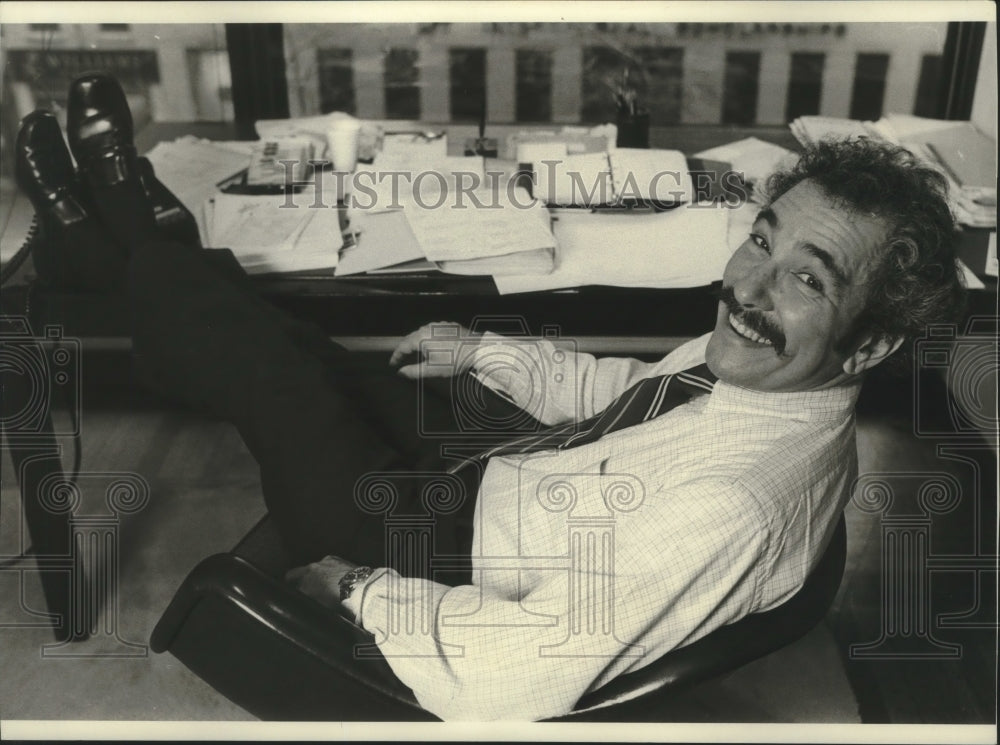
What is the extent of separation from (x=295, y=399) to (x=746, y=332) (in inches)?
26.6

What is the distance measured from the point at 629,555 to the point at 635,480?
0.17 m

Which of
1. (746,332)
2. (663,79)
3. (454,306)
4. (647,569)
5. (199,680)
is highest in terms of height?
(663,79)

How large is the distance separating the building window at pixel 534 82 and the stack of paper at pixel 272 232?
2.72ft

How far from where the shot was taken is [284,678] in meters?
1.24

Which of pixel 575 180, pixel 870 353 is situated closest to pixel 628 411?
pixel 870 353

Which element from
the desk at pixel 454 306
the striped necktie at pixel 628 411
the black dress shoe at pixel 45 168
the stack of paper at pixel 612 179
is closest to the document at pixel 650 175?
the stack of paper at pixel 612 179

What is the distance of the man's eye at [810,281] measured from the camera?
128 centimetres

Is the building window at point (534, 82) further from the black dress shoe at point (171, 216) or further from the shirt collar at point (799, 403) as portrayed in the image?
the shirt collar at point (799, 403)

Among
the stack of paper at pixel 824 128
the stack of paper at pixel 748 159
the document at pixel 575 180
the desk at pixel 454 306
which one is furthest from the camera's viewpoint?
the stack of paper at pixel 824 128

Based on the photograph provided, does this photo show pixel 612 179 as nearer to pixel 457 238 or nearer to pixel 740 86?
pixel 457 238

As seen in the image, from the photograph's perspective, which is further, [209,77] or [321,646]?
[209,77]

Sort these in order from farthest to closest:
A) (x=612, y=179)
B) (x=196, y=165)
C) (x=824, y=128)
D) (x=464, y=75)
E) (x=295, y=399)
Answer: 1. (x=464, y=75)
2. (x=824, y=128)
3. (x=196, y=165)
4. (x=612, y=179)
5. (x=295, y=399)

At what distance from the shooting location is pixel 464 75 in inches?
96.0

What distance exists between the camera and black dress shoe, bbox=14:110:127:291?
67.6 inches
